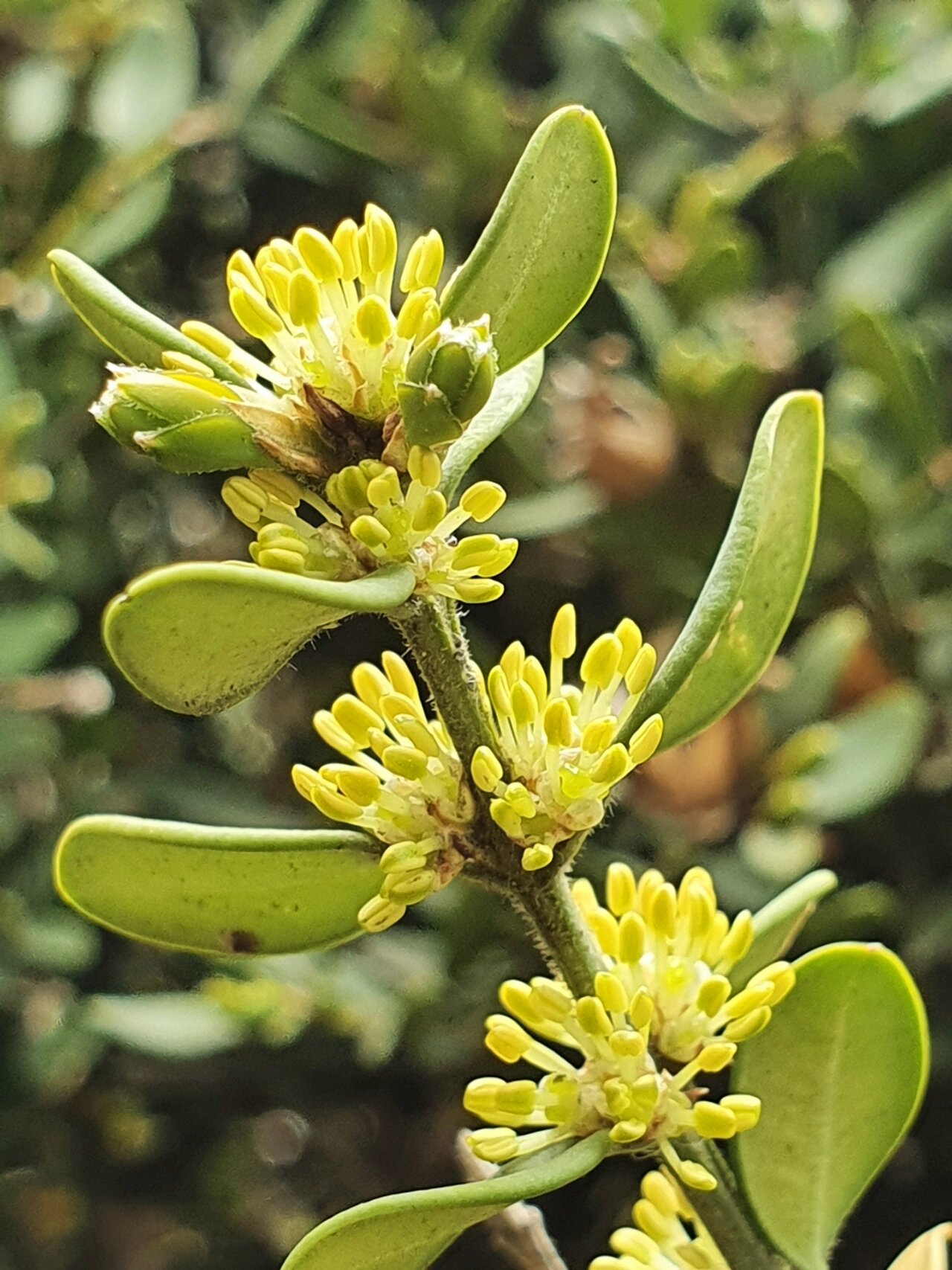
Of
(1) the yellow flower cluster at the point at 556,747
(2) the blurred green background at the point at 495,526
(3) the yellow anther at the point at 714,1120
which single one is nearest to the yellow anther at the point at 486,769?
(1) the yellow flower cluster at the point at 556,747

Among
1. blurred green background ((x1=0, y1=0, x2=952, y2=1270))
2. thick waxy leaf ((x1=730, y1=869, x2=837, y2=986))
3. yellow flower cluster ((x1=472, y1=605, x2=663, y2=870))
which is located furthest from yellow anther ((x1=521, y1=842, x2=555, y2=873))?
blurred green background ((x1=0, y1=0, x2=952, y2=1270))

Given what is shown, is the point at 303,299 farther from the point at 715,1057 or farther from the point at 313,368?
the point at 715,1057

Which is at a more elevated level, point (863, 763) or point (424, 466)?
point (424, 466)

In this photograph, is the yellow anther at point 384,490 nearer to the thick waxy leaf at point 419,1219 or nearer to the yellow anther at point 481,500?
the yellow anther at point 481,500

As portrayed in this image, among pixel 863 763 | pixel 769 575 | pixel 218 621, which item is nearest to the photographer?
pixel 218 621

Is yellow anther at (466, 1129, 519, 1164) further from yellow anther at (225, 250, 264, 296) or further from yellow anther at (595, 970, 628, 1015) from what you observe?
yellow anther at (225, 250, 264, 296)

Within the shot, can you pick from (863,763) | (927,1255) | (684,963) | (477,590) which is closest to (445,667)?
(477,590)

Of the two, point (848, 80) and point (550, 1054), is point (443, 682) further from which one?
point (848, 80)
